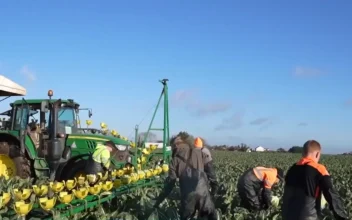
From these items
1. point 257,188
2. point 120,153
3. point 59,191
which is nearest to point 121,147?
point 120,153

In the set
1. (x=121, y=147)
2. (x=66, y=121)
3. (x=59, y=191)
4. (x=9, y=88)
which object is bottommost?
(x=59, y=191)

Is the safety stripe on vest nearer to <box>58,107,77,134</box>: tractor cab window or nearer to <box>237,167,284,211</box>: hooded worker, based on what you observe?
<box>237,167,284,211</box>: hooded worker

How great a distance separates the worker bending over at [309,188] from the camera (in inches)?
217

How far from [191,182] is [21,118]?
535 centimetres

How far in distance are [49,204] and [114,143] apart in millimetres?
4995

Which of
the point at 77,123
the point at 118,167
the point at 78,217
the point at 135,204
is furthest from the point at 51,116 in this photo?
the point at 78,217

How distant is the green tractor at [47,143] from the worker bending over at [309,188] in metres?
5.48

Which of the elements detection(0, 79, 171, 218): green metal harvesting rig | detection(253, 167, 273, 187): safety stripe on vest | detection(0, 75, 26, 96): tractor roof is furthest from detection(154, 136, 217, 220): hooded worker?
detection(0, 75, 26, 96): tractor roof

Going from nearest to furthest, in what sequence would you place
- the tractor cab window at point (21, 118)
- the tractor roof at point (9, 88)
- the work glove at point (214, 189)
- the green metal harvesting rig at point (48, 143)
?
the tractor roof at point (9, 88) < the work glove at point (214, 189) < the green metal harvesting rig at point (48, 143) < the tractor cab window at point (21, 118)

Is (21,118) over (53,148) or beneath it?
over

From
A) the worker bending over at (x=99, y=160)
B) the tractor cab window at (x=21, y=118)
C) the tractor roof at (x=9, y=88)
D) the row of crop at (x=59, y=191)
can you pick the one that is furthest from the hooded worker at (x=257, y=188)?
the tractor cab window at (x=21, y=118)

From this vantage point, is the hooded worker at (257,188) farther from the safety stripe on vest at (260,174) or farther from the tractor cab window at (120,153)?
the tractor cab window at (120,153)

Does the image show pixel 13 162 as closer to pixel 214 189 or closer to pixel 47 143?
pixel 47 143

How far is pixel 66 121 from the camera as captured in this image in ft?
36.1
